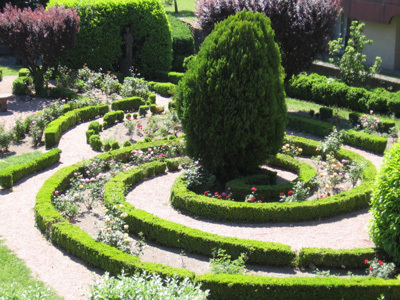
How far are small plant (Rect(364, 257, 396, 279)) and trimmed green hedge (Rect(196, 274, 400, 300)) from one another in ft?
1.01

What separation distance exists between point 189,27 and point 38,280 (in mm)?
23876

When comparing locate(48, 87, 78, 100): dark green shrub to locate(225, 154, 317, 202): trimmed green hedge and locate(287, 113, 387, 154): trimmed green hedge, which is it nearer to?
locate(287, 113, 387, 154): trimmed green hedge

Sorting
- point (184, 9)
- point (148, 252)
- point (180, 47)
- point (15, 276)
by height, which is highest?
point (184, 9)

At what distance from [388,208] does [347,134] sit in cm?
751

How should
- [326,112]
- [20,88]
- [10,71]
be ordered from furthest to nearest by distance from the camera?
[10,71] → [20,88] → [326,112]

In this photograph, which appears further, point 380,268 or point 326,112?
point 326,112

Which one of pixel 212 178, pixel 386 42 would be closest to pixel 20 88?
pixel 212 178

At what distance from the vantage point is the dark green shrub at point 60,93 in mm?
22578

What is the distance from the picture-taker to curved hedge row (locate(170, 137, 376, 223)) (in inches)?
513

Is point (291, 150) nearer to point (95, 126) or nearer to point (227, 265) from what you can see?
point (95, 126)

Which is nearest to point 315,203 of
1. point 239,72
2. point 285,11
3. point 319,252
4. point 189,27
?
point 319,252

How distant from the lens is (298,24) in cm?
2098

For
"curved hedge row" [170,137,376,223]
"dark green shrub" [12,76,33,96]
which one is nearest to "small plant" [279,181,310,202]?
"curved hedge row" [170,137,376,223]

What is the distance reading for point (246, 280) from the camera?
33.2ft
